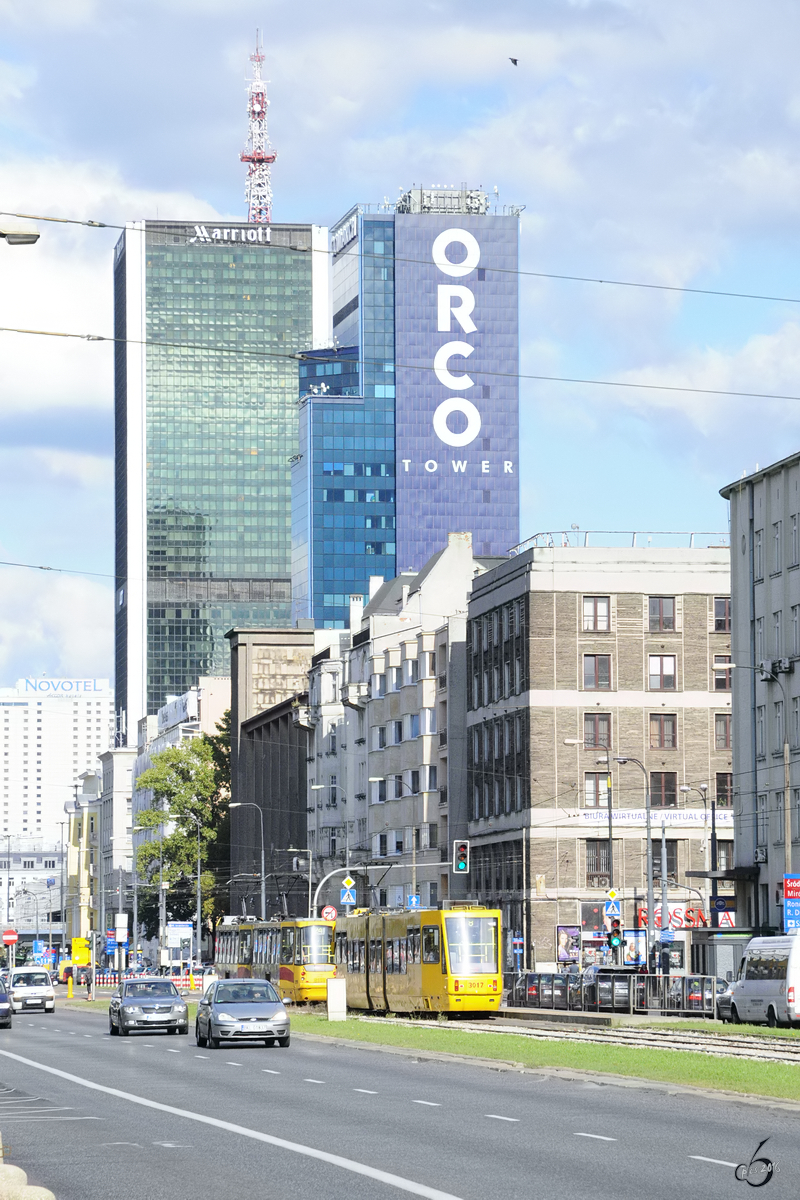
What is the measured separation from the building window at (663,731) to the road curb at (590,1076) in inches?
2041

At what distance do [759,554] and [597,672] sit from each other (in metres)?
14.2

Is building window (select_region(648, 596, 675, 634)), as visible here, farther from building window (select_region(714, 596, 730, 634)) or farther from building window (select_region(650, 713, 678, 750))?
building window (select_region(650, 713, 678, 750))

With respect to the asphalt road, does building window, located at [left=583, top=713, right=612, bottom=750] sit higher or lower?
higher

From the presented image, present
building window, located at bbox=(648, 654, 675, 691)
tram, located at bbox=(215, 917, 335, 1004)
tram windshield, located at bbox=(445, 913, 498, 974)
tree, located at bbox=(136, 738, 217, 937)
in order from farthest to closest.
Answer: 1. tree, located at bbox=(136, 738, 217, 937)
2. building window, located at bbox=(648, 654, 675, 691)
3. tram, located at bbox=(215, 917, 335, 1004)
4. tram windshield, located at bbox=(445, 913, 498, 974)

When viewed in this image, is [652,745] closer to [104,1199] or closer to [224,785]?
Answer: [224,785]

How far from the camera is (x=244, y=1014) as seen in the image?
42.0 metres

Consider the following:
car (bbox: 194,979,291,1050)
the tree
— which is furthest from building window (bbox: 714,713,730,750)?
car (bbox: 194,979,291,1050)

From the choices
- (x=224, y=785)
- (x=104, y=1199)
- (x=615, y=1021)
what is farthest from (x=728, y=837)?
(x=104, y=1199)

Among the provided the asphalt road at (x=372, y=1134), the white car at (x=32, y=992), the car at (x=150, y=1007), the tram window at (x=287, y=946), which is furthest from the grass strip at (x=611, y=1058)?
the white car at (x=32, y=992)

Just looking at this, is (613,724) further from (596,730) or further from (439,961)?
(439,961)

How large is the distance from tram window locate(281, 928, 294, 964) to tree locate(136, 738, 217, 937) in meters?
53.9

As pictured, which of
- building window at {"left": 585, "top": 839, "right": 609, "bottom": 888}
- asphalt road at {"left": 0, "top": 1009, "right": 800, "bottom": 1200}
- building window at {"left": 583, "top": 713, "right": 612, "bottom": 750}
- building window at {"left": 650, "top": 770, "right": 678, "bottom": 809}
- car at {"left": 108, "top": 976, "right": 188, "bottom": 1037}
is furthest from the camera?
building window at {"left": 583, "top": 713, "right": 612, "bottom": 750}

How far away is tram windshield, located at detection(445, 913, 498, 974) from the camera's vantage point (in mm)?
55375

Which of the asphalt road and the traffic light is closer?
the asphalt road
